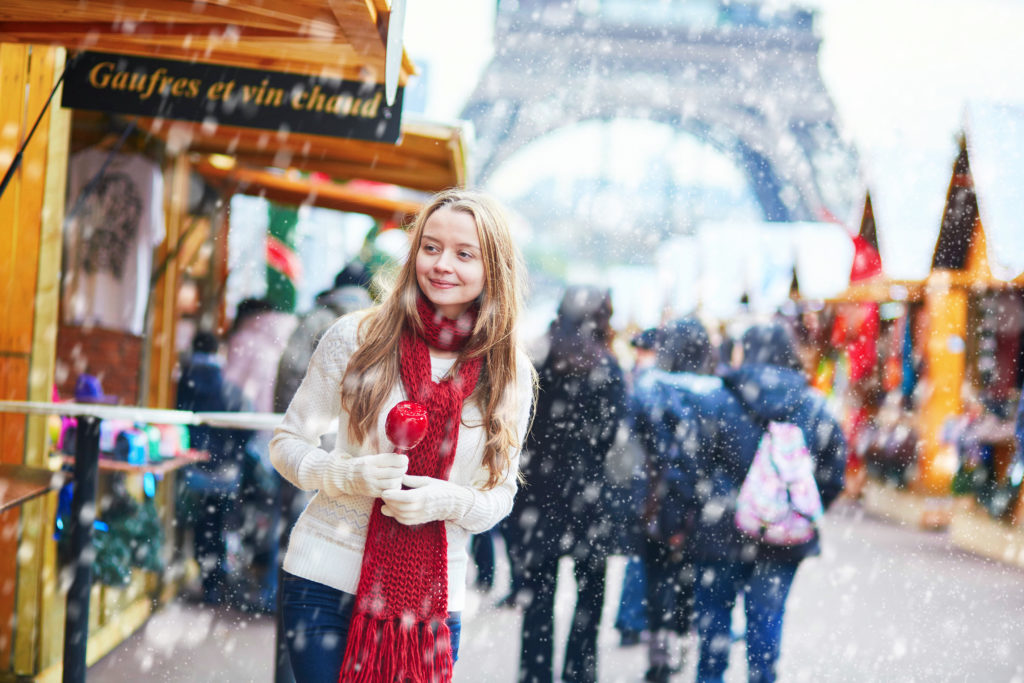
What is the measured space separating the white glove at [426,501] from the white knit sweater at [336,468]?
2 cm

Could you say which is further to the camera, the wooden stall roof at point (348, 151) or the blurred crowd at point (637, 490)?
the wooden stall roof at point (348, 151)

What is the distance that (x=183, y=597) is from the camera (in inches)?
127

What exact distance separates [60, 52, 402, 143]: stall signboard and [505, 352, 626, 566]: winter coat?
1.14 meters

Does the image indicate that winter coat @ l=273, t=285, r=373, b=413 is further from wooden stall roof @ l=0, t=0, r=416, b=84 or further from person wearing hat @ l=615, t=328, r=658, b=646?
person wearing hat @ l=615, t=328, r=658, b=646

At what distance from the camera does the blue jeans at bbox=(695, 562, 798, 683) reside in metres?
3.20

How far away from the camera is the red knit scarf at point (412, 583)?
165 cm

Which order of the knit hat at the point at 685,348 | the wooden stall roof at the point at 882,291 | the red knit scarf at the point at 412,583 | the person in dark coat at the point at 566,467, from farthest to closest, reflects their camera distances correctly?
1. the wooden stall roof at the point at 882,291
2. the knit hat at the point at 685,348
3. the person in dark coat at the point at 566,467
4. the red knit scarf at the point at 412,583

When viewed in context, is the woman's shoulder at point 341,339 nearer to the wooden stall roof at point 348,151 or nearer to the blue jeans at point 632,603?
the wooden stall roof at point 348,151

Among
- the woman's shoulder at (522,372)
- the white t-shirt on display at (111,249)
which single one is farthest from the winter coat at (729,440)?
the white t-shirt on display at (111,249)

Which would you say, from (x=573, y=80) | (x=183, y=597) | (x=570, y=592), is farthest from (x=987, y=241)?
(x=573, y=80)

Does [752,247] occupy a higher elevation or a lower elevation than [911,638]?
higher

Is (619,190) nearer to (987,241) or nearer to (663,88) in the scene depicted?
(663,88)

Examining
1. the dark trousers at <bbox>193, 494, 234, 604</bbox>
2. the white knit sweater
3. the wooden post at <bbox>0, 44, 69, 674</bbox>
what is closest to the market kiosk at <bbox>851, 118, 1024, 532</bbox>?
the dark trousers at <bbox>193, 494, 234, 604</bbox>

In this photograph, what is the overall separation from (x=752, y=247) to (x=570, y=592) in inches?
168
